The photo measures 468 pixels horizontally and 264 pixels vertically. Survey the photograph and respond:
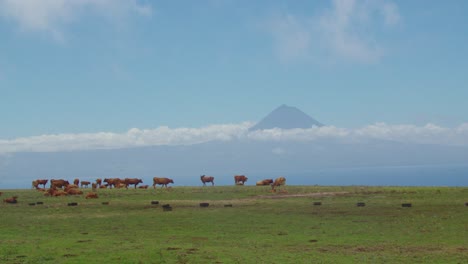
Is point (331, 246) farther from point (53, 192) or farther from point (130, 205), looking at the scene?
point (53, 192)

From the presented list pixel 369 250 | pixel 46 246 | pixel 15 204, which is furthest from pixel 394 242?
pixel 15 204

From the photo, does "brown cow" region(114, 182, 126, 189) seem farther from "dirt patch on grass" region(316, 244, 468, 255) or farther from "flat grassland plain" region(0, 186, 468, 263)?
"dirt patch on grass" region(316, 244, 468, 255)


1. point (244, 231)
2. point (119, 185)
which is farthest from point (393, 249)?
point (119, 185)

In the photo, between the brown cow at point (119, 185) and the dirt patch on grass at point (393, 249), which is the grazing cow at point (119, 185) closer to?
the brown cow at point (119, 185)

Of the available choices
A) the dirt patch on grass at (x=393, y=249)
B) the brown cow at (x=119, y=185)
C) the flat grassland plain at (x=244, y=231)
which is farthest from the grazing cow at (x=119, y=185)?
the dirt patch on grass at (x=393, y=249)

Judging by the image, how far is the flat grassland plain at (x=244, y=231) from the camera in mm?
22062

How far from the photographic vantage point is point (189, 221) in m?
34.0

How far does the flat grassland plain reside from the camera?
22.1 meters

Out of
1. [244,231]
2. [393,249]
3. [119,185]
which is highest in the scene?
[119,185]

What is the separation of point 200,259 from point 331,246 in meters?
6.43

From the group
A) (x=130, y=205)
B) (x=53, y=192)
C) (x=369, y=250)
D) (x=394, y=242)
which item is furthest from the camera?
(x=53, y=192)

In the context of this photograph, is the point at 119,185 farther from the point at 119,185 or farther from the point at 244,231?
the point at 244,231

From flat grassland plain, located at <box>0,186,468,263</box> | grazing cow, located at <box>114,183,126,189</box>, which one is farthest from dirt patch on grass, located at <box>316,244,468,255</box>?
grazing cow, located at <box>114,183,126,189</box>

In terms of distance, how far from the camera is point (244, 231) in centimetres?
2959
